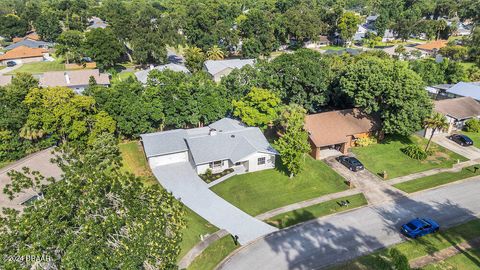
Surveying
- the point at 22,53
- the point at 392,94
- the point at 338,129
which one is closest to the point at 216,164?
the point at 338,129

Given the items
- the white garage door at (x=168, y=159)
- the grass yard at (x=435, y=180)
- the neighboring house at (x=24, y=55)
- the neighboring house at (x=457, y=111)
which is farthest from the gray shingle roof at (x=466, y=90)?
the neighboring house at (x=24, y=55)

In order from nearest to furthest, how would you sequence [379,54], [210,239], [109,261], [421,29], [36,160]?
[109,261] < [210,239] < [36,160] < [379,54] < [421,29]

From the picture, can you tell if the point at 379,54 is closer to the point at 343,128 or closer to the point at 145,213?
the point at 343,128

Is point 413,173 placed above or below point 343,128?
below

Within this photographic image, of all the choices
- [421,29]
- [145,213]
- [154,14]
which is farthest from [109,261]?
[421,29]

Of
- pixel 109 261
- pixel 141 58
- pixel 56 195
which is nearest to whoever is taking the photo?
pixel 109 261

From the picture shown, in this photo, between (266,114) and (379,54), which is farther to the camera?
(379,54)
